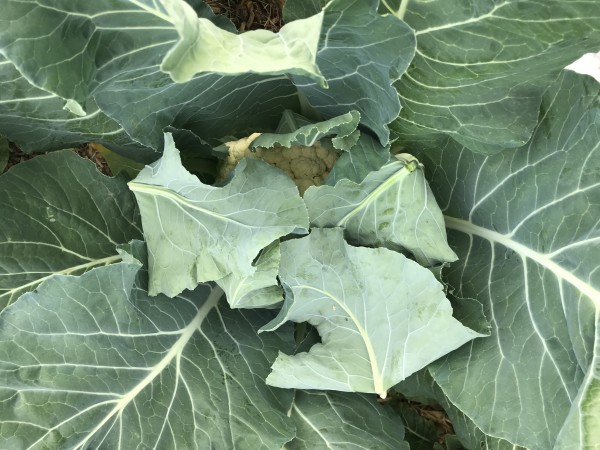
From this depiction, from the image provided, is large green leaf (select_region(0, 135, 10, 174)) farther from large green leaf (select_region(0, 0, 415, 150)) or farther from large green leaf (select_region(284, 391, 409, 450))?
large green leaf (select_region(284, 391, 409, 450))

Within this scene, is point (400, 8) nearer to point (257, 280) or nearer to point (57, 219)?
point (257, 280)

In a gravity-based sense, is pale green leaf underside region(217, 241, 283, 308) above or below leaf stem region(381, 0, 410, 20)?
below

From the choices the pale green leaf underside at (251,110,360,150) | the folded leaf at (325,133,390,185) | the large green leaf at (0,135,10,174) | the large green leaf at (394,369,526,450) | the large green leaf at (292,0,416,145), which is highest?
the large green leaf at (292,0,416,145)

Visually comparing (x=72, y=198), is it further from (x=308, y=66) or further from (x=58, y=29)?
(x=308, y=66)

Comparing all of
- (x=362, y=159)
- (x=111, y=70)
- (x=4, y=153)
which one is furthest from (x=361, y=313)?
(x=4, y=153)

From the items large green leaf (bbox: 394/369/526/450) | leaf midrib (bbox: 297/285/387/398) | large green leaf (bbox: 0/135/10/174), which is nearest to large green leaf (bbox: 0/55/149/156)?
large green leaf (bbox: 0/135/10/174)

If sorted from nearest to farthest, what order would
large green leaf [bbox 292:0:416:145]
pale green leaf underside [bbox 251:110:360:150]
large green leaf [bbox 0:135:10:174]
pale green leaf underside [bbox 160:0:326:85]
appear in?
pale green leaf underside [bbox 160:0:326:85] → large green leaf [bbox 292:0:416:145] → pale green leaf underside [bbox 251:110:360:150] → large green leaf [bbox 0:135:10:174]

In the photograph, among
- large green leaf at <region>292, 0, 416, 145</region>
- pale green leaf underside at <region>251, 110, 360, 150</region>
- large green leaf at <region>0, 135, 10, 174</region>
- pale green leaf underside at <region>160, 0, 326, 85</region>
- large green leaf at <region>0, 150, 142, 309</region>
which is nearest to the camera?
pale green leaf underside at <region>160, 0, 326, 85</region>
